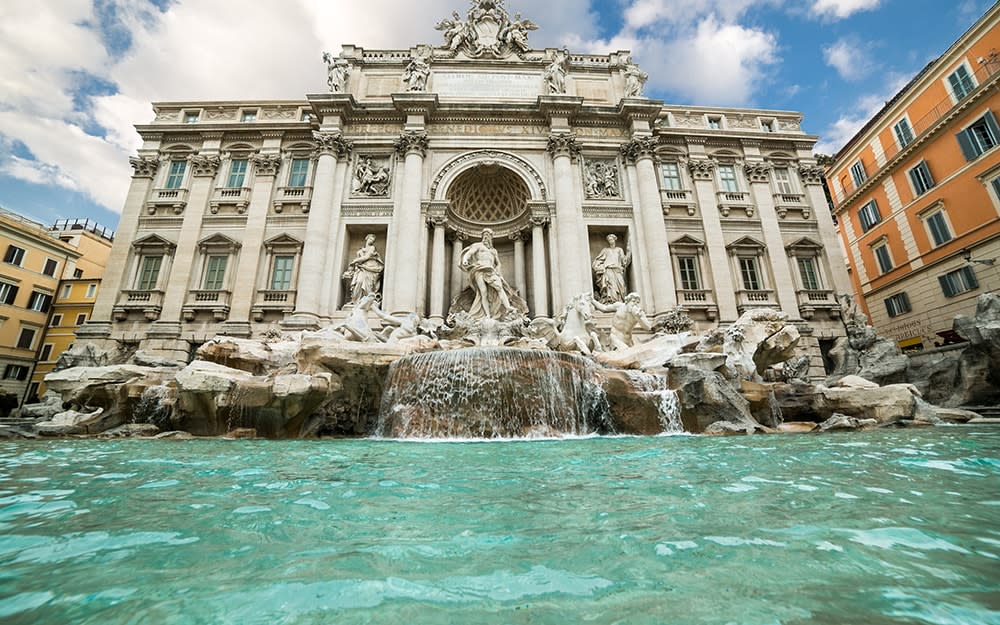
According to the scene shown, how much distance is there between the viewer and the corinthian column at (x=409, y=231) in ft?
48.9

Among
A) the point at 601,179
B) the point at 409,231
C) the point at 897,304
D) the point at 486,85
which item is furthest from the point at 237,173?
the point at 897,304

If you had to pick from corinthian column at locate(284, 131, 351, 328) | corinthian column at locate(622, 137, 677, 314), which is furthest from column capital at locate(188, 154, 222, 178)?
corinthian column at locate(622, 137, 677, 314)

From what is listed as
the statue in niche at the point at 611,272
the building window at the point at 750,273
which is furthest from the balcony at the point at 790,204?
the statue in niche at the point at 611,272

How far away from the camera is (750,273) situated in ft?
56.6

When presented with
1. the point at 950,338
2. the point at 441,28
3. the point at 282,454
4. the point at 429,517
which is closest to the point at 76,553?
the point at 429,517

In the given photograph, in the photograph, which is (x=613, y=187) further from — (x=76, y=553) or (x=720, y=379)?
(x=76, y=553)

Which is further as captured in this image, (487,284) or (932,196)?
(932,196)

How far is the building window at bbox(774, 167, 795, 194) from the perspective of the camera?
1859 centimetres

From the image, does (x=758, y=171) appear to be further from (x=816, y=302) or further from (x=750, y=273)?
(x=816, y=302)

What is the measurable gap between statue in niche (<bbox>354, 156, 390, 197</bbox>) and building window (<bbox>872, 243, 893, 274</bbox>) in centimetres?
2304

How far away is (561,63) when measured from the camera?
18422mm

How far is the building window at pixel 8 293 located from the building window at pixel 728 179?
3593 cm

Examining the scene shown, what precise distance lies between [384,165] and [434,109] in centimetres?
313

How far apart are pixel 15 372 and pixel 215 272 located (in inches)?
607
